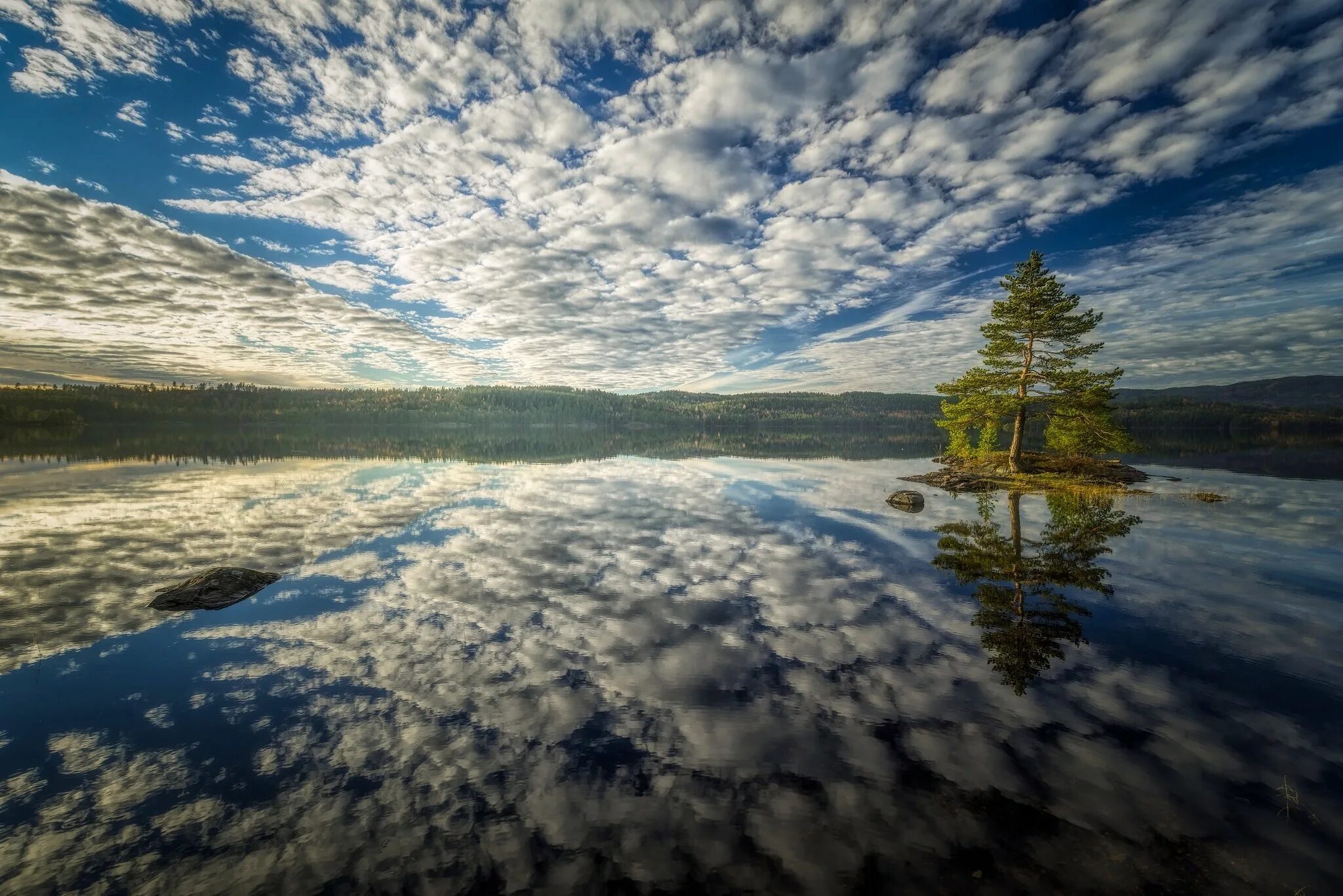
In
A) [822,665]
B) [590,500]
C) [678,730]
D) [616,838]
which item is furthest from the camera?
[590,500]

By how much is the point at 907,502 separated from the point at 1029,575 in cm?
1326

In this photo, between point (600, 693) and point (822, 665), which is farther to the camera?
point (822, 665)

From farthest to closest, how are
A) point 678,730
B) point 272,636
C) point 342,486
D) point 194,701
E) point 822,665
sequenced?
point 342,486
point 272,636
point 822,665
point 194,701
point 678,730

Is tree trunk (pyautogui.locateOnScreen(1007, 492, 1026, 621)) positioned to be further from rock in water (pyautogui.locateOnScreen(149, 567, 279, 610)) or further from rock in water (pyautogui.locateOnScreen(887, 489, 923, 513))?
rock in water (pyautogui.locateOnScreen(149, 567, 279, 610))

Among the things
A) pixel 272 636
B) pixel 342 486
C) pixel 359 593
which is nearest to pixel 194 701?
pixel 272 636

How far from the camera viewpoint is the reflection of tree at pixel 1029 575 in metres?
11.1

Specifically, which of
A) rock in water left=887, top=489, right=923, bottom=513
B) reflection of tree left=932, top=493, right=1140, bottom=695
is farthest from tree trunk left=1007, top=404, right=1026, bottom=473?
rock in water left=887, top=489, right=923, bottom=513

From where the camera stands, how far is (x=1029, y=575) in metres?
16.3

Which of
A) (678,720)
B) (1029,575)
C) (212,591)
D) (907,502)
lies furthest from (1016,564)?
(212,591)

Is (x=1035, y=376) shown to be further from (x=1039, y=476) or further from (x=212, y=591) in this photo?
(x=212, y=591)

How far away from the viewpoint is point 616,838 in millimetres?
6121

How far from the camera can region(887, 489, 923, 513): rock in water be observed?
94.6 feet

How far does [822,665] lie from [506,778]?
639cm

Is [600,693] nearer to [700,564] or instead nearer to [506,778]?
[506,778]
